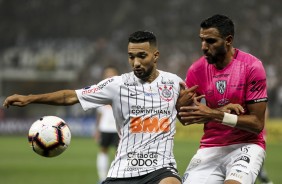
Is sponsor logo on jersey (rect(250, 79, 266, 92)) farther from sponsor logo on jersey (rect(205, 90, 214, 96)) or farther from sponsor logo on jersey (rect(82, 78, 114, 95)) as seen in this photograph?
sponsor logo on jersey (rect(82, 78, 114, 95))

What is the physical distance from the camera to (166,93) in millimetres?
5848

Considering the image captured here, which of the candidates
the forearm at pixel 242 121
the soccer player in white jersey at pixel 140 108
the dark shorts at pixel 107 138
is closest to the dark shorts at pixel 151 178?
the soccer player in white jersey at pixel 140 108

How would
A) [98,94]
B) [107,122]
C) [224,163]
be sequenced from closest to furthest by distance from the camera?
[98,94], [224,163], [107,122]

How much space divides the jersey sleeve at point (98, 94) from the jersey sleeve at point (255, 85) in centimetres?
126

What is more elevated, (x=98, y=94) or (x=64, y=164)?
(x=98, y=94)

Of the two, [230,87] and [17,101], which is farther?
[230,87]

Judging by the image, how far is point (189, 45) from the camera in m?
28.5

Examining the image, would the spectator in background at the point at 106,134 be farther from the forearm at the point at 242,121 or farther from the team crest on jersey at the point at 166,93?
the forearm at the point at 242,121

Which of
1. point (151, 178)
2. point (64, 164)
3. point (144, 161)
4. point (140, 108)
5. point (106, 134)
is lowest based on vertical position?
point (64, 164)

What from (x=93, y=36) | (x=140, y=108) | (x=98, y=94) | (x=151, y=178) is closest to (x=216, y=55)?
(x=140, y=108)

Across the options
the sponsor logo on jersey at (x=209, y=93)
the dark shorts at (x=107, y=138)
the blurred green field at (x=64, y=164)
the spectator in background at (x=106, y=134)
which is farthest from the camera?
the blurred green field at (x=64, y=164)

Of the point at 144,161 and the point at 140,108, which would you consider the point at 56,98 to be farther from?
the point at 144,161

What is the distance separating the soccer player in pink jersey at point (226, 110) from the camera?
5750 mm

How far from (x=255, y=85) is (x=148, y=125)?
3.61ft
